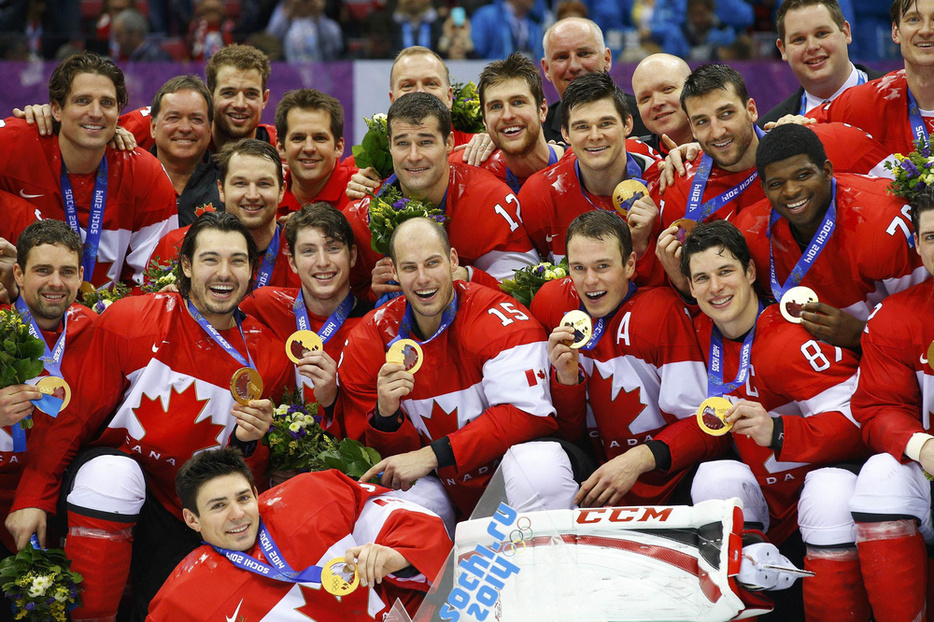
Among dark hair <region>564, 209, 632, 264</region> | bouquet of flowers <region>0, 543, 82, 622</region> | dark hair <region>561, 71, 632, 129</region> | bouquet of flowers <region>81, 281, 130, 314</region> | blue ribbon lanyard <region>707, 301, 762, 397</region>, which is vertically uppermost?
dark hair <region>561, 71, 632, 129</region>

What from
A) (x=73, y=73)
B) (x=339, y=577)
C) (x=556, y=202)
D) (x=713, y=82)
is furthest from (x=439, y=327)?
(x=73, y=73)

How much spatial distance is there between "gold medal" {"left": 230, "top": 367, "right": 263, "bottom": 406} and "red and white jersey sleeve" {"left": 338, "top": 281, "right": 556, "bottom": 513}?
1.29ft

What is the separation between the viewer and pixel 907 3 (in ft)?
16.5

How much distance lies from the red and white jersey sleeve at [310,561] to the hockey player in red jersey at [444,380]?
335mm

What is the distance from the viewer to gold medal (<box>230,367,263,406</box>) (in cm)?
462

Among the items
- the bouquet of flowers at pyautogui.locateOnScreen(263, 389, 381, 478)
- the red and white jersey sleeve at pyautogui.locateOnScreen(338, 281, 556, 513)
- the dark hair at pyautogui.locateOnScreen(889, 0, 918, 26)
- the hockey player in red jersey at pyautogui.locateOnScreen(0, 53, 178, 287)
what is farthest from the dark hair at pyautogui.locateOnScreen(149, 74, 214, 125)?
the dark hair at pyautogui.locateOnScreen(889, 0, 918, 26)

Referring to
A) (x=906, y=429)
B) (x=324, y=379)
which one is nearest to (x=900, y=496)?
(x=906, y=429)

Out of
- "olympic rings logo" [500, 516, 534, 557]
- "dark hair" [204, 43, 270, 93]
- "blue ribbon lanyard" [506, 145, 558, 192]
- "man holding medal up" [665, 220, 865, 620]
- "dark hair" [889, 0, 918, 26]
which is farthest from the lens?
"dark hair" [204, 43, 270, 93]

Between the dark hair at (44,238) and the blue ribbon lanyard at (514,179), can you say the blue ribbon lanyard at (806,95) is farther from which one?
the dark hair at (44,238)

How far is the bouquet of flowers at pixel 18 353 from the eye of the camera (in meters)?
4.40

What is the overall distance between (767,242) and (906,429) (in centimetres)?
100

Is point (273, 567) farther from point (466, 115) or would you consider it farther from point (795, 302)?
point (466, 115)

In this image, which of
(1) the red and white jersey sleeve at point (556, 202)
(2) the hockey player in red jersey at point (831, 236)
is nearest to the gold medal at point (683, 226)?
(2) the hockey player in red jersey at point (831, 236)

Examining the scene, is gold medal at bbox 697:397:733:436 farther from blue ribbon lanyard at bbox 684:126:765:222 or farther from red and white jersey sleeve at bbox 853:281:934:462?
blue ribbon lanyard at bbox 684:126:765:222
